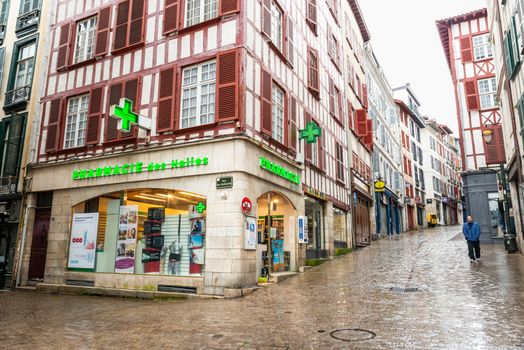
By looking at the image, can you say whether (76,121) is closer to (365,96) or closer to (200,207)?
(200,207)

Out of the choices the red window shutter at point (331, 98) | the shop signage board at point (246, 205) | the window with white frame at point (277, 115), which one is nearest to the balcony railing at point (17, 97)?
the window with white frame at point (277, 115)

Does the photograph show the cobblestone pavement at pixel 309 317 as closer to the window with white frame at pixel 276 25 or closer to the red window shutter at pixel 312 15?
the window with white frame at pixel 276 25

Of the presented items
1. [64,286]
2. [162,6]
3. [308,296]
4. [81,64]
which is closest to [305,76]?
[162,6]

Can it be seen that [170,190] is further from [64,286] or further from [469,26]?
[469,26]

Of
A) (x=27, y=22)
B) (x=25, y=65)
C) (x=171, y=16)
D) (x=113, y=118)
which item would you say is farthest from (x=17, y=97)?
(x=171, y=16)

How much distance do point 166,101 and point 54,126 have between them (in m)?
4.99

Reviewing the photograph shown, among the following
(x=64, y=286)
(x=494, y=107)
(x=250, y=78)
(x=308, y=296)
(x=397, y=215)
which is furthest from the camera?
(x=397, y=215)

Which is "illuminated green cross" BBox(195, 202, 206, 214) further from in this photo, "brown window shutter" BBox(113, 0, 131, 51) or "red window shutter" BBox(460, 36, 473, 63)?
"red window shutter" BBox(460, 36, 473, 63)

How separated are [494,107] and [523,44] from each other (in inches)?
525

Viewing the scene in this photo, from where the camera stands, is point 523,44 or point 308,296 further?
point 523,44

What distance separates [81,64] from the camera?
1350 cm

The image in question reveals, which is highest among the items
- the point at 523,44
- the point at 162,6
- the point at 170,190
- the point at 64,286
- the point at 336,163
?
the point at 162,6

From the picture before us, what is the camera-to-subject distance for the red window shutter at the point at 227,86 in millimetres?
10234

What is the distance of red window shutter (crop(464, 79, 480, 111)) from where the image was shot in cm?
2307
